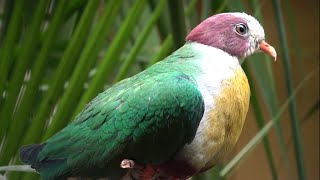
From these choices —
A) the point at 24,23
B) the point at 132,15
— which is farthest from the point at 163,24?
the point at 24,23

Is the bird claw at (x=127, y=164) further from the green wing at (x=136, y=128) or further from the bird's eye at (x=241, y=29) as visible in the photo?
the bird's eye at (x=241, y=29)

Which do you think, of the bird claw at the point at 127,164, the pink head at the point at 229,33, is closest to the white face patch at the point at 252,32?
the pink head at the point at 229,33

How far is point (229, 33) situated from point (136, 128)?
0.09 m

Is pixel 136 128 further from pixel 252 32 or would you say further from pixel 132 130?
pixel 252 32

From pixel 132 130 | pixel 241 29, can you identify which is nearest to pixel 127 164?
pixel 132 130

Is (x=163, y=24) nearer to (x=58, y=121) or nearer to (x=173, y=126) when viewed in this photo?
Result: (x=58, y=121)

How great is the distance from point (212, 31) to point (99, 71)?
228 mm

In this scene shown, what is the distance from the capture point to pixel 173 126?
35 centimetres

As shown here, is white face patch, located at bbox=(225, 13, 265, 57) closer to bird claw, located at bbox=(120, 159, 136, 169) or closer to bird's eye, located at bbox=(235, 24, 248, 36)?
bird's eye, located at bbox=(235, 24, 248, 36)

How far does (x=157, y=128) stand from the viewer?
35 centimetres

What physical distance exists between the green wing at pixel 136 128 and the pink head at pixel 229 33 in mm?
39

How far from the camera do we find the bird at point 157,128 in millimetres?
351

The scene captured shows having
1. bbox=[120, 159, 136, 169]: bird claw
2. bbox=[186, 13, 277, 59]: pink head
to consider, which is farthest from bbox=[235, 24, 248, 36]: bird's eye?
bbox=[120, 159, 136, 169]: bird claw

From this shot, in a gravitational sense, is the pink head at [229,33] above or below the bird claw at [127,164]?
above
